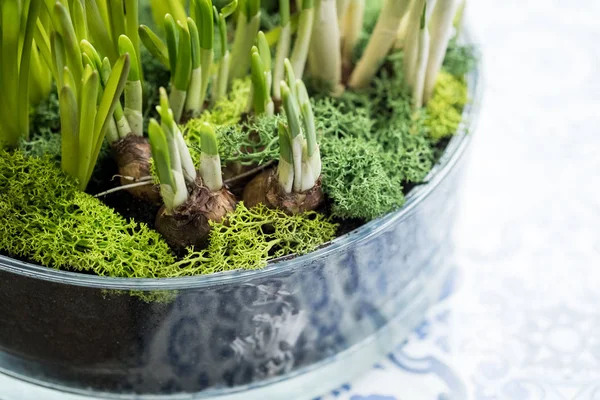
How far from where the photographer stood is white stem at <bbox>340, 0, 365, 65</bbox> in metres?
0.68

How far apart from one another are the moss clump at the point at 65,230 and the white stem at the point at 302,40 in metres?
0.20

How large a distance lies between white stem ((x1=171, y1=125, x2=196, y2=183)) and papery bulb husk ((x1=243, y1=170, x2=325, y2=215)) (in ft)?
0.19

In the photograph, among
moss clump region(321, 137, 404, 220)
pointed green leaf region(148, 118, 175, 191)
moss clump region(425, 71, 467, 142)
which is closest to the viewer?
pointed green leaf region(148, 118, 175, 191)

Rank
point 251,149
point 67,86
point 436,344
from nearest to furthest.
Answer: point 67,86 → point 251,149 → point 436,344

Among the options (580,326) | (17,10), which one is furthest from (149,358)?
(580,326)

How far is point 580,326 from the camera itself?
0.75m

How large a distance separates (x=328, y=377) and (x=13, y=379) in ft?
0.91

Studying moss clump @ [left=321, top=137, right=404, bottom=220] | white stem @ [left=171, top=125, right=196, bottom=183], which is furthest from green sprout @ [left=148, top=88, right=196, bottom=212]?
moss clump @ [left=321, top=137, right=404, bottom=220]

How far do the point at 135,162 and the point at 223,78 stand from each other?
0.11 meters

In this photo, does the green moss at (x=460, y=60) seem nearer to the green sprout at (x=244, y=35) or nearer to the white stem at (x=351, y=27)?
the white stem at (x=351, y=27)

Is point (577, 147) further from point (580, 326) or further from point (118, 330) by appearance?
point (118, 330)

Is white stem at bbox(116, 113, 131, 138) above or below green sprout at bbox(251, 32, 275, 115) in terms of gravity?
below

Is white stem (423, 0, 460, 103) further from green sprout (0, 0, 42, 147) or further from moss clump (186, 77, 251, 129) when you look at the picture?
green sprout (0, 0, 42, 147)

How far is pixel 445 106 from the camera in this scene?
68 cm
